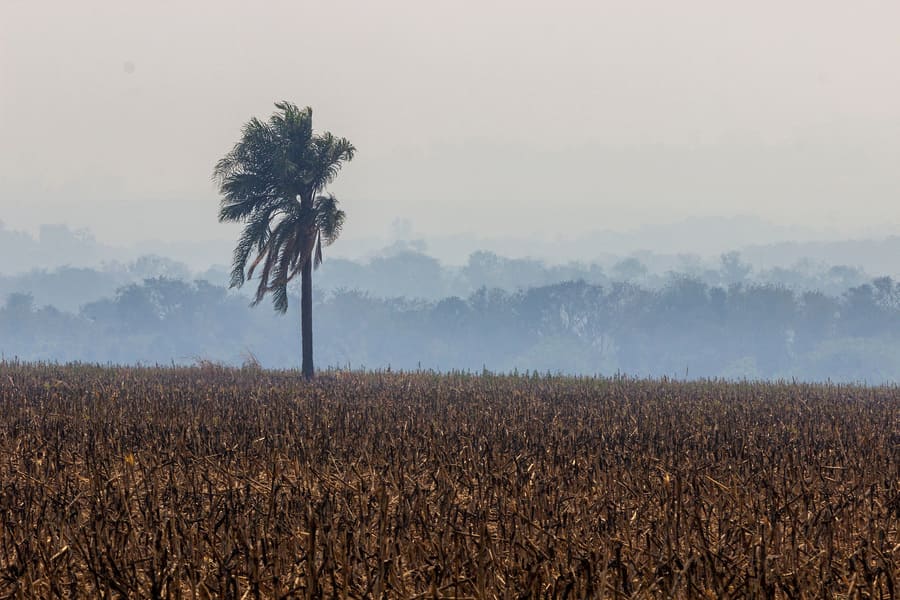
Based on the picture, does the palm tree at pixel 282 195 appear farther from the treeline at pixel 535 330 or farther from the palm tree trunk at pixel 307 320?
the treeline at pixel 535 330

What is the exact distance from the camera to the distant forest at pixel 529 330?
92938 millimetres

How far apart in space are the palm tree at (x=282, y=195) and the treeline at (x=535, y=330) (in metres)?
51.6

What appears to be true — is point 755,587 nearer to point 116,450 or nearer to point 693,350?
point 116,450

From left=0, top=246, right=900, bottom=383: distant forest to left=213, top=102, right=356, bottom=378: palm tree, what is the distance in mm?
53052

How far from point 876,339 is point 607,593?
308 ft

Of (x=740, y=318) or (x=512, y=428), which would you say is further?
(x=740, y=318)

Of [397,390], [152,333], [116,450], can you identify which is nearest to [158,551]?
[116,450]

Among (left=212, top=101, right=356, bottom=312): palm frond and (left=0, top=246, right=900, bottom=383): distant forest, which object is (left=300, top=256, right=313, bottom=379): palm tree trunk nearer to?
(left=212, top=101, right=356, bottom=312): palm frond

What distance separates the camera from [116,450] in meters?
10.5

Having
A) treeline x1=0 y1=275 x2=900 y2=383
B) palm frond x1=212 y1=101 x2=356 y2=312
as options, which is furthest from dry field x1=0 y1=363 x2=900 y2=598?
treeline x1=0 y1=275 x2=900 y2=383

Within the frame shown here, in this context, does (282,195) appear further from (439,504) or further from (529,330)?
(529,330)

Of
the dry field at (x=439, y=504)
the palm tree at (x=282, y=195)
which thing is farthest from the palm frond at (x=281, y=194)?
the dry field at (x=439, y=504)

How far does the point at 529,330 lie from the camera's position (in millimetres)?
104250

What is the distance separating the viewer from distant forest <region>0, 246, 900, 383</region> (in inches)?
3659
